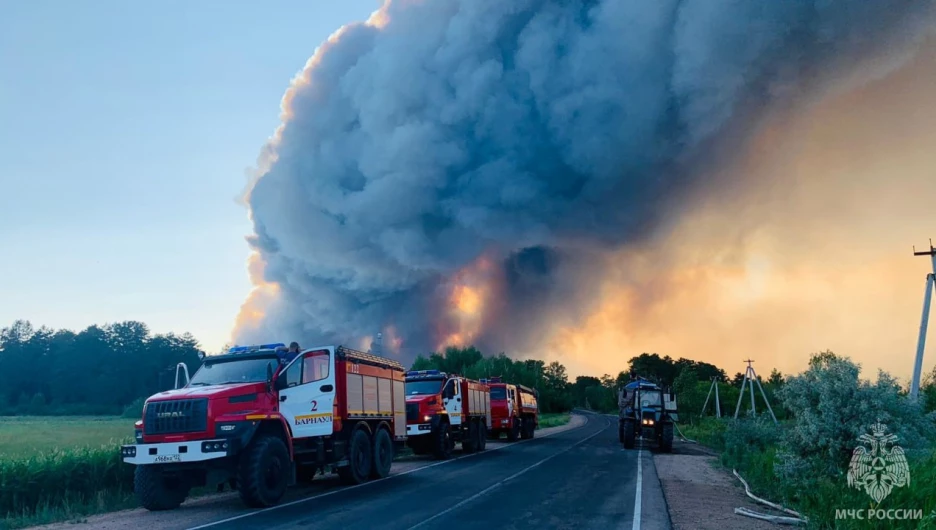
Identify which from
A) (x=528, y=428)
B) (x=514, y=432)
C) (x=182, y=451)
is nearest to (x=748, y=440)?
→ (x=514, y=432)

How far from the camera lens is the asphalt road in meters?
10.5

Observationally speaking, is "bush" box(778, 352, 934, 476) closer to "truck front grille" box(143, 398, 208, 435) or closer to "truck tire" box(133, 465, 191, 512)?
"truck front grille" box(143, 398, 208, 435)

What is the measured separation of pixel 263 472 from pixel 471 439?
15.7 m

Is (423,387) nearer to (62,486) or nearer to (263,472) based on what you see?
(263,472)

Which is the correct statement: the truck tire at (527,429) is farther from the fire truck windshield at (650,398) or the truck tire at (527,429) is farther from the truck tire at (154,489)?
the truck tire at (154,489)

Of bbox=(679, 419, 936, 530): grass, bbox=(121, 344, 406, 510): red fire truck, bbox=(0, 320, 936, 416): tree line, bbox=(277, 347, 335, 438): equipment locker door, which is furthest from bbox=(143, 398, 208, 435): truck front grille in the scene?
bbox=(0, 320, 936, 416): tree line

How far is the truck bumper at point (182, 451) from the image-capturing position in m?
12.0

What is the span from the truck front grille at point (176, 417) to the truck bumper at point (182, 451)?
26 cm

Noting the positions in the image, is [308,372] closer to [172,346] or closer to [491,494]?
[491,494]

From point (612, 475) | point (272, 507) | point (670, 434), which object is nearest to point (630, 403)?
point (670, 434)

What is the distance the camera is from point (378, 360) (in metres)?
18.2

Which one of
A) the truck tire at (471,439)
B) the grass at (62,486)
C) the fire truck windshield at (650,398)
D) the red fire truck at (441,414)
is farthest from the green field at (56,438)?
the fire truck windshield at (650,398)

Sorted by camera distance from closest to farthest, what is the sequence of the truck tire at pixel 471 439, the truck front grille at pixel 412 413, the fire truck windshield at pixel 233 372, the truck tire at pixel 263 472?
the truck tire at pixel 263 472, the fire truck windshield at pixel 233 372, the truck front grille at pixel 412 413, the truck tire at pixel 471 439

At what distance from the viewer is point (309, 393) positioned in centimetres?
1470
